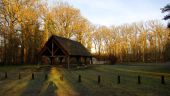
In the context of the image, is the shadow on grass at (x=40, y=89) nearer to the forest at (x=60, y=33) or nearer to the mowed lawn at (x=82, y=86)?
the mowed lawn at (x=82, y=86)

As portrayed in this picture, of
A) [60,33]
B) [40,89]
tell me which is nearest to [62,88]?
[40,89]

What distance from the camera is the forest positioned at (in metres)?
51.2

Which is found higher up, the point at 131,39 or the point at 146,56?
the point at 131,39

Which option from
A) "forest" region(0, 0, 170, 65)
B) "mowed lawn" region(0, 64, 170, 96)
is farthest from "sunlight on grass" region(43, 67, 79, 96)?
"forest" region(0, 0, 170, 65)

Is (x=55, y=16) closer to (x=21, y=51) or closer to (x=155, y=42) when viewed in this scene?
(x=21, y=51)

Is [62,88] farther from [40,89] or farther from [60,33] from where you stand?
[60,33]

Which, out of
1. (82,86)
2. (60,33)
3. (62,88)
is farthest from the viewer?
(60,33)

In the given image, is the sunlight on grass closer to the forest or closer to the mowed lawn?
the mowed lawn

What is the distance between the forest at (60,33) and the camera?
2018 inches

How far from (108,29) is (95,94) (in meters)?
88.6

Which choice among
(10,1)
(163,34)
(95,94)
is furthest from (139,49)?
(95,94)

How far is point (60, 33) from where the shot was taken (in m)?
66.5

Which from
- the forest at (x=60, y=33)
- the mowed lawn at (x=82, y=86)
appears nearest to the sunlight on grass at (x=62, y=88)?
the mowed lawn at (x=82, y=86)

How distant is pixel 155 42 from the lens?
98000 mm
